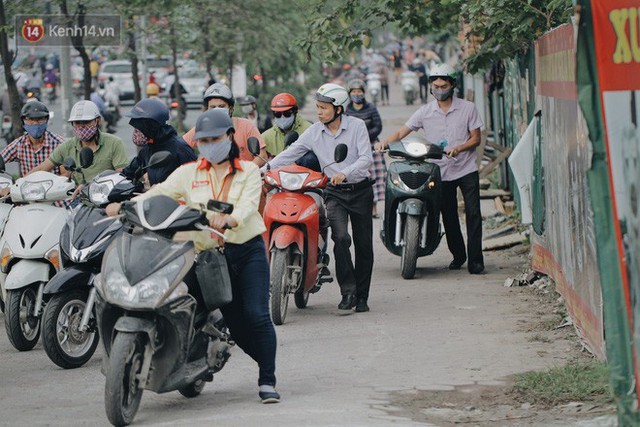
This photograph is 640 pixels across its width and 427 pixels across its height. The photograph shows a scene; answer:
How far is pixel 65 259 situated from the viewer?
961 centimetres

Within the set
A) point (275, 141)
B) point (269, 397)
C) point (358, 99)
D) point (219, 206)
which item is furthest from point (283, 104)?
point (358, 99)

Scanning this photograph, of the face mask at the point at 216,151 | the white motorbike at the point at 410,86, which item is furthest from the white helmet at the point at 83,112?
the white motorbike at the point at 410,86

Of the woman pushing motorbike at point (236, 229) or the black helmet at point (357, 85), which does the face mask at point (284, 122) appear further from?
the black helmet at point (357, 85)

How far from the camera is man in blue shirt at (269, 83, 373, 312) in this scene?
11.4 m

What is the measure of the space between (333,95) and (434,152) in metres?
2.12

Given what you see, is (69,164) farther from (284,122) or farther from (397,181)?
(397,181)

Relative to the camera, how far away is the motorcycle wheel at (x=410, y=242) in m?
13.2

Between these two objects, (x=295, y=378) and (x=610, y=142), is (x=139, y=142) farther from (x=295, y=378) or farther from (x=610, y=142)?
(x=610, y=142)

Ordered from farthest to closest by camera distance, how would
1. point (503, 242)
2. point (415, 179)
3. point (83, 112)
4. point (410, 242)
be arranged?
point (503, 242) → point (415, 179) → point (410, 242) → point (83, 112)

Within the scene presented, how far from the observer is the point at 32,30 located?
17.7m

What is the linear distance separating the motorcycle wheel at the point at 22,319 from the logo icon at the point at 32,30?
8.10 meters

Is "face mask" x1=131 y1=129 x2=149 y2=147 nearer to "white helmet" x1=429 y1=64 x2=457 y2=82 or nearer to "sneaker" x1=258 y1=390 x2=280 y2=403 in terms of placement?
"sneaker" x1=258 y1=390 x2=280 y2=403

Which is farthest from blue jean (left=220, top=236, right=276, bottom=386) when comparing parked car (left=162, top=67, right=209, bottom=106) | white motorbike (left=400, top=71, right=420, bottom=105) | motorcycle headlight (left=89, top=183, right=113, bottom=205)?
white motorbike (left=400, top=71, right=420, bottom=105)

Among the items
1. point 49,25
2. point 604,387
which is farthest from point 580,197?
point 49,25
